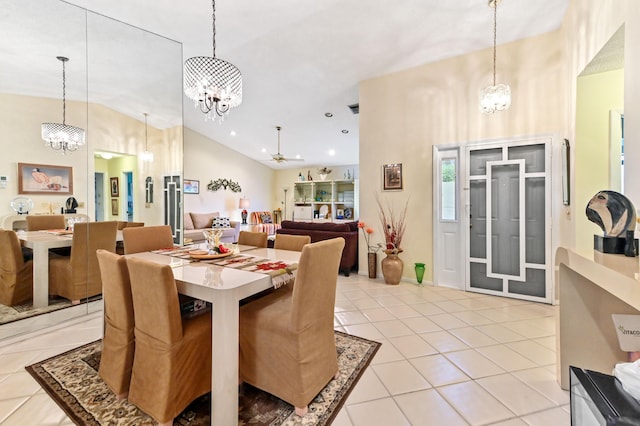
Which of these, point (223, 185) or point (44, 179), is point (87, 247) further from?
point (223, 185)

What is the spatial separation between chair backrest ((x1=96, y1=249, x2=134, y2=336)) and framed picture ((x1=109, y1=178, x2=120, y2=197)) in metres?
2.10

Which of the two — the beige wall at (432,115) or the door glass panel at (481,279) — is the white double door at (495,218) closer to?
the door glass panel at (481,279)

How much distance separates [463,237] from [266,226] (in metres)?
5.90

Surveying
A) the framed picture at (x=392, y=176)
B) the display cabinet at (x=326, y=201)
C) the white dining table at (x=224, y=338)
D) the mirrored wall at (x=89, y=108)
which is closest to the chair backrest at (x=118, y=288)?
the white dining table at (x=224, y=338)

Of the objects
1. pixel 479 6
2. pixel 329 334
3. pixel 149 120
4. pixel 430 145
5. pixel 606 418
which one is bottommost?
pixel 329 334

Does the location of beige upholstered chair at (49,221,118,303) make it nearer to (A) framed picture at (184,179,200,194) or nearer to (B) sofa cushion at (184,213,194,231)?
(B) sofa cushion at (184,213,194,231)

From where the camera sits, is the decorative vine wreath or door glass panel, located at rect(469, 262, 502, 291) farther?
the decorative vine wreath

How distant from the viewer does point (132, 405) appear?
4.95 feet

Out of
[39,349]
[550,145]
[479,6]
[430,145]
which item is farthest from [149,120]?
[550,145]

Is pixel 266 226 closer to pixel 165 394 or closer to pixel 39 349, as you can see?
pixel 39 349

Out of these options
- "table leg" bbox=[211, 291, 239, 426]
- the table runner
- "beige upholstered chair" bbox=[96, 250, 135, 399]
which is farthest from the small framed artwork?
"table leg" bbox=[211, 291, 239, 426]

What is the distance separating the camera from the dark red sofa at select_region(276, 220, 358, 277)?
4.24 metres

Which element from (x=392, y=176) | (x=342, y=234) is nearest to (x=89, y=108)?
(x=342, y=234)

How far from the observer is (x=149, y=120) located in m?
3.58
